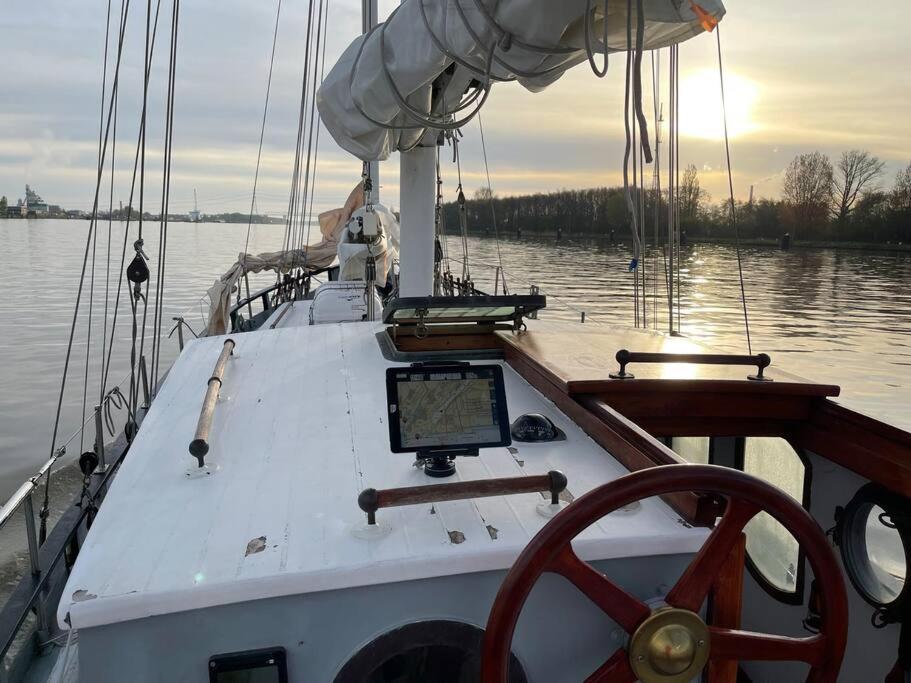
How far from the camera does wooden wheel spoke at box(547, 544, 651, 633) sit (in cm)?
151

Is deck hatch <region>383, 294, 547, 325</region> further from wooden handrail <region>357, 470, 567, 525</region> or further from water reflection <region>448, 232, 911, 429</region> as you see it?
water reflection <region>448, 232, 911, 429</region>

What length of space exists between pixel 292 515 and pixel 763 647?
135 cm

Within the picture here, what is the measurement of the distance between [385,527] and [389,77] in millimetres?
2347

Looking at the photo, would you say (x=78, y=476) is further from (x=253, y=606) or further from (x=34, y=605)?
(x=253, y=606)

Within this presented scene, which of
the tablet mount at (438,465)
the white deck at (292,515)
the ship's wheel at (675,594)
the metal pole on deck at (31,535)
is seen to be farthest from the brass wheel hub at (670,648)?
the metal pole on deck at (31,535)

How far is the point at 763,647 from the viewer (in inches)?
62.0

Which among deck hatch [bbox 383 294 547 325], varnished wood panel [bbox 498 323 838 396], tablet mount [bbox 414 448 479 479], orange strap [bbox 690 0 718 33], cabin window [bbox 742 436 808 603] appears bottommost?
cabin window [bbox 742 436 808 603]

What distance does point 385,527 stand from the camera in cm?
194

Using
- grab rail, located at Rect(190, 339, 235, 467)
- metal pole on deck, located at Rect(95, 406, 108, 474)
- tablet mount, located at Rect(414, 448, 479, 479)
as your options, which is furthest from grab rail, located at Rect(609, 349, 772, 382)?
metal pole on deck, located at Rect(95, 406, 108, 474)

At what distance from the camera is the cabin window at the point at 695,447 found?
3848mm

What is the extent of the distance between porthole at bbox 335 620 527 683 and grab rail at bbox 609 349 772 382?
138cm

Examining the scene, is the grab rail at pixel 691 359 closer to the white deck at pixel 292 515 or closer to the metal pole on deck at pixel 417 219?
the white deck at pixel 292 515

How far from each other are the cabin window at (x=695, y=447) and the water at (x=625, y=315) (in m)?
0.87

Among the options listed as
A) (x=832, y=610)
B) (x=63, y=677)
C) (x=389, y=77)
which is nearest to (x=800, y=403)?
(x=832, y=610)
